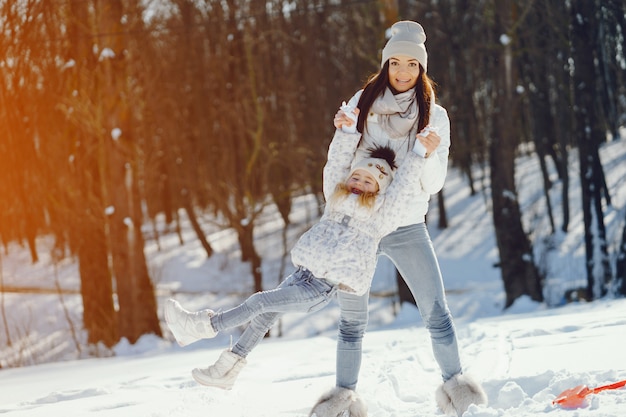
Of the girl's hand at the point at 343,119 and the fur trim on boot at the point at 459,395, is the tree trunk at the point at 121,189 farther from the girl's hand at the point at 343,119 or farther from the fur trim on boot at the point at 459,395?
the fur trim on boot at the point at 459,395

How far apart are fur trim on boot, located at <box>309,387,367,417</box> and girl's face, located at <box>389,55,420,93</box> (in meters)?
1.63

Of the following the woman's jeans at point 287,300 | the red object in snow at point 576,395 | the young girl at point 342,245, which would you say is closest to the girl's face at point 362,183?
the young girl at point 342,245

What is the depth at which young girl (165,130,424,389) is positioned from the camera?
12.6 feet

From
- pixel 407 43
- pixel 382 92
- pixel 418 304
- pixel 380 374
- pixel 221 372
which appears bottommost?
pixel 380 374

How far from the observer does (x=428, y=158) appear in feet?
12.7

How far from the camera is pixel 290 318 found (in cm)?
1866

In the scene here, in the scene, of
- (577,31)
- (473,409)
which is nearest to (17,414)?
(473,409)

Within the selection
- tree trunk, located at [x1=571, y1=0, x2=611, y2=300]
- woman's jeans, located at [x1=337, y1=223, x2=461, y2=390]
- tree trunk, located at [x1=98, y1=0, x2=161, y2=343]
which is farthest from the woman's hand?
tree trunk, located at [x1=98, y1=0, x2=161, y2=343]

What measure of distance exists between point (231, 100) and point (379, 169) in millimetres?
19474

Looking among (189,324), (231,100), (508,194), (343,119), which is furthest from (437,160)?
(231,100)

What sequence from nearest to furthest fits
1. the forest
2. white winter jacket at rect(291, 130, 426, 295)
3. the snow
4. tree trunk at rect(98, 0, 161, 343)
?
white winter jacket at rect(291, 130, 426, 295) → the snow → the forest → tree trunk at rect(98, 0, 161, 343)

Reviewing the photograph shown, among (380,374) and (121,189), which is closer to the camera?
(380,374)

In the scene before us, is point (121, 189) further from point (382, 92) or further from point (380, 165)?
point (380, 165)

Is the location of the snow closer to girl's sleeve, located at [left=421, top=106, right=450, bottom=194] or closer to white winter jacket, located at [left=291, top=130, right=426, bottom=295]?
white winter jacket, located at [left=291, top=130, right=426, bottom=295]
